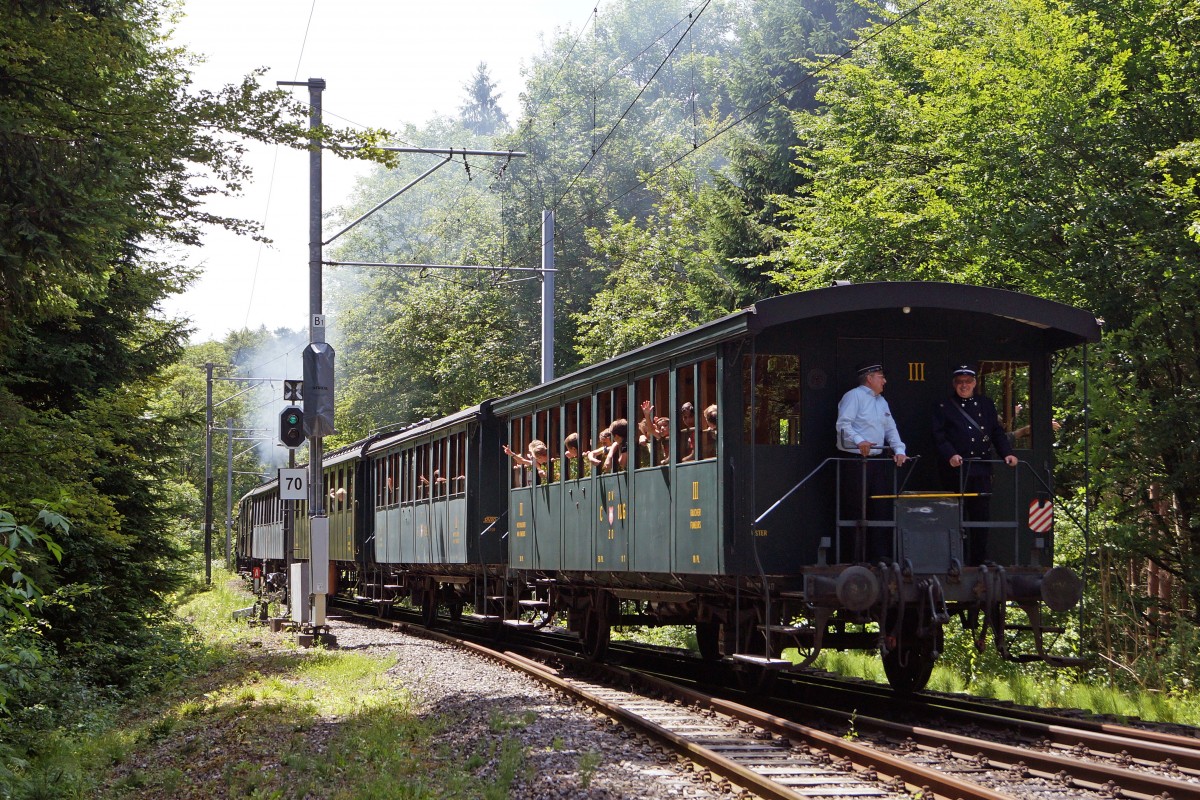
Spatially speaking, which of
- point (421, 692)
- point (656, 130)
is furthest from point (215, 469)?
point (421, 692)

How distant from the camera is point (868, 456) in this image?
10.3 m

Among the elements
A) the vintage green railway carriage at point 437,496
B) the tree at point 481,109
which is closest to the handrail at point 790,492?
the vintage green railway carriage at point 437,496

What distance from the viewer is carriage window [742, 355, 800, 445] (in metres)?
10.7

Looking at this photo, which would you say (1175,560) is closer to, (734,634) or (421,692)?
(734,634)

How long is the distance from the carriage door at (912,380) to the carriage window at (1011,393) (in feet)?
1.24

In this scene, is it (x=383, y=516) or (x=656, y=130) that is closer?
(x=383, y=516)

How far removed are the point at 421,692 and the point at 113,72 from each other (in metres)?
6.29

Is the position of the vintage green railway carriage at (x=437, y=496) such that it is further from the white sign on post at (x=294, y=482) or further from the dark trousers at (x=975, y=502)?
the dark trousers at (x=975, y=502)

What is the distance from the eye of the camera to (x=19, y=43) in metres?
10.2

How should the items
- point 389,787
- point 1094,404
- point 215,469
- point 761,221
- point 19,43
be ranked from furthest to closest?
→ point 215,469 → point 761,221 → point 1094,404 → point 19,43 → point 389,787

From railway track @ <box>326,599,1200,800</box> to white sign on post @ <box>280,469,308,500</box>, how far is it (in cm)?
812

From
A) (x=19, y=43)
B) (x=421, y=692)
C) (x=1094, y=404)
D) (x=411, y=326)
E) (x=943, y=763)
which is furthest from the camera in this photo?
(x=411, y=326)

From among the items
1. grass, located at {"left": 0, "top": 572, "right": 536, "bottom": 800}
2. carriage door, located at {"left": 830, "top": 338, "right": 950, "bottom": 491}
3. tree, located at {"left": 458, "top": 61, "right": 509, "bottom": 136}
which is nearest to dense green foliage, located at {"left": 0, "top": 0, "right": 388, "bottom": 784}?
grass, located at {"left": 0, "top": 572, "right": 536, "bottom": 800}

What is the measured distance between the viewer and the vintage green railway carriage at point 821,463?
401 inches
